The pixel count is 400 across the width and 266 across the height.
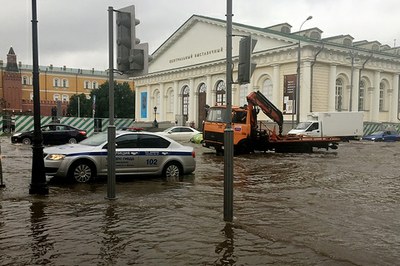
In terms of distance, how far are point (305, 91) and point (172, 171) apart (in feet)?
104

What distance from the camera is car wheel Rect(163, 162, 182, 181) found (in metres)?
12.7

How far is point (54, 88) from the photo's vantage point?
323 ft

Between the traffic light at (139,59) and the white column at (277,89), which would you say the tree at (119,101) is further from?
the traffic light at (139,59)

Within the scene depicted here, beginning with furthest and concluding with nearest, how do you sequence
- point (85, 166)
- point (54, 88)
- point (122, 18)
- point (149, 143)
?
point (54, 88) → point (149, 143) → point (85, 166) → point (122, 18)

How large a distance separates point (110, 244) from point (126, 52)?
14.4ft

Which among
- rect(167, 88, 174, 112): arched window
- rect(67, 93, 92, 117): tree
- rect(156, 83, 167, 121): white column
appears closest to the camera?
rect(167, 88, 174, 112): arched window

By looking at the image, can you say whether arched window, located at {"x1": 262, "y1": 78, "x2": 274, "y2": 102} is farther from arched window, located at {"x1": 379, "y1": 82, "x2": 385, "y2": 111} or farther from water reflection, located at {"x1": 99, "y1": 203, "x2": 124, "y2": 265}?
water reflection, located at {"x1": 99, "y1": 203, "x2": 124, "y2": 265}

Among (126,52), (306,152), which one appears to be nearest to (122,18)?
(126,52)

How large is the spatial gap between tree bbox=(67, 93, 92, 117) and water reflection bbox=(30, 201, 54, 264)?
79.9m

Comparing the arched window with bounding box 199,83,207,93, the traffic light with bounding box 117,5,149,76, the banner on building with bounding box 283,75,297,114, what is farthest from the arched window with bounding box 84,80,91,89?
the traffic light with bounding box 117,5,149,76

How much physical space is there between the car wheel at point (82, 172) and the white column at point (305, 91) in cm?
3317

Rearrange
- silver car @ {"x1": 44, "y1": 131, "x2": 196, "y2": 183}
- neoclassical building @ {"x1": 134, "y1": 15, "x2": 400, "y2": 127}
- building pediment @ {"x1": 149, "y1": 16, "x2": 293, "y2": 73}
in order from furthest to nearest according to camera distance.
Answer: building pediment @ {"x1": 149, "y1": 16, "x2": 293, "y2": 73} < neoclassical building @ {"x1": 134, "y1": 15, "x2": 400, "y2": 127} < silver car @ {"x1": 44, "y1": 131, "x2": 196, "y2": 183}

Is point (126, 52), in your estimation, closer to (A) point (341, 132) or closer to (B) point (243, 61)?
(B) point (243, 61)

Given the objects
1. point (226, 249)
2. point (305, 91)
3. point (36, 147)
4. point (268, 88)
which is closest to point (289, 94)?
point (305, 91)
